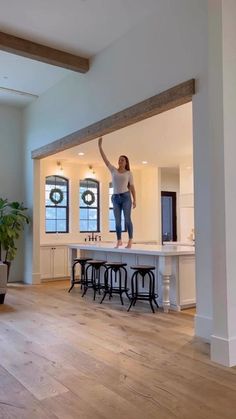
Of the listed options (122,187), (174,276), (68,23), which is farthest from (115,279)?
(68,23)

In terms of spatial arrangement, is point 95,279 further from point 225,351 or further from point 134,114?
point 225,351

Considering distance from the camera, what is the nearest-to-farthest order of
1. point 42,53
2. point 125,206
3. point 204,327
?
1. point 204,327
2. point 42,53
3. point 125,206

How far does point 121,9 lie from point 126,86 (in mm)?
897

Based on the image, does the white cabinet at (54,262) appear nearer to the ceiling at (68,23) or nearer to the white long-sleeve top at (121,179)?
the white long-sleeve top at (121,179)

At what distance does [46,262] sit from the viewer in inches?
306

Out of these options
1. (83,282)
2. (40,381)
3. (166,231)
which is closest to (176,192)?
(166,231)

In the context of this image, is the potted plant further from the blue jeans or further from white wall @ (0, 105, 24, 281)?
the blue jeans

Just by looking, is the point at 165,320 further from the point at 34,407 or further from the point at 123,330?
the point at 34,407

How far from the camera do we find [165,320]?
4340mm

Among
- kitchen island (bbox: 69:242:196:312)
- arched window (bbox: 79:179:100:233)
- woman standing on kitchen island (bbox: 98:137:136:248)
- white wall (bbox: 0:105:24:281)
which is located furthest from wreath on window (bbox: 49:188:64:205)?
kitchen island (bbox: 69:242:196:312)

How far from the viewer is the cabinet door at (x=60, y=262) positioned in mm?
7887

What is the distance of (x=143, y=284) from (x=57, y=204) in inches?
158

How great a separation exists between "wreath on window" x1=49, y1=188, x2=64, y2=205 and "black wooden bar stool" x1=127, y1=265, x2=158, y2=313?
12.6 feet

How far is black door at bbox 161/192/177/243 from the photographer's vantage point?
35.9 feet
